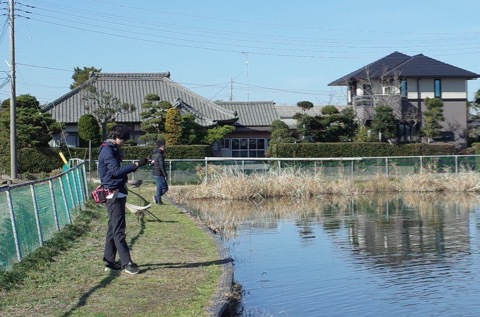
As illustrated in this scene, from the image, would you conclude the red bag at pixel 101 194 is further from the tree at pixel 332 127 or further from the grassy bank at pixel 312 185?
the tree at pixel 332 127

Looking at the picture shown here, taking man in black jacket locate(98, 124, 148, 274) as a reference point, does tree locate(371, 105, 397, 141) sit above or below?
above

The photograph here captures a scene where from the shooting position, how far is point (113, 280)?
827cm

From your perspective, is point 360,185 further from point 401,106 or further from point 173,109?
point 401,106

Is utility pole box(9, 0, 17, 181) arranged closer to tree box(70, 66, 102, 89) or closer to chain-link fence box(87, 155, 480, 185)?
chain-link fence box(87, 155, 480, 185)

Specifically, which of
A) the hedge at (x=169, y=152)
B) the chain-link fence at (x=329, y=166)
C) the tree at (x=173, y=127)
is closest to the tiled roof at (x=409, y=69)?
the tree at (x=173, y=127)

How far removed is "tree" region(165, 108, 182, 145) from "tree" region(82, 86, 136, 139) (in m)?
3.69

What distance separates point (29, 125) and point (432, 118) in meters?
23.5

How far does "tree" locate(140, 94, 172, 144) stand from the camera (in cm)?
3934

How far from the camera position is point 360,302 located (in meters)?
8.84

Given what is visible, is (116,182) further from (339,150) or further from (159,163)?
(339,150)

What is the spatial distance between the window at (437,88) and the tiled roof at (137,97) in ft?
43.5

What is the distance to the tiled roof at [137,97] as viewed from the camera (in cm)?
4422

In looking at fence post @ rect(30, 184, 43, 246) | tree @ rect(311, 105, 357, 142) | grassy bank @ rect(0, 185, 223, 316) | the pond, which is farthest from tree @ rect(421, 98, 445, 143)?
fence post @ rect(30, 184, 43, 246)

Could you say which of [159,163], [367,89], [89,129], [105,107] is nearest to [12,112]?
[89,129]
